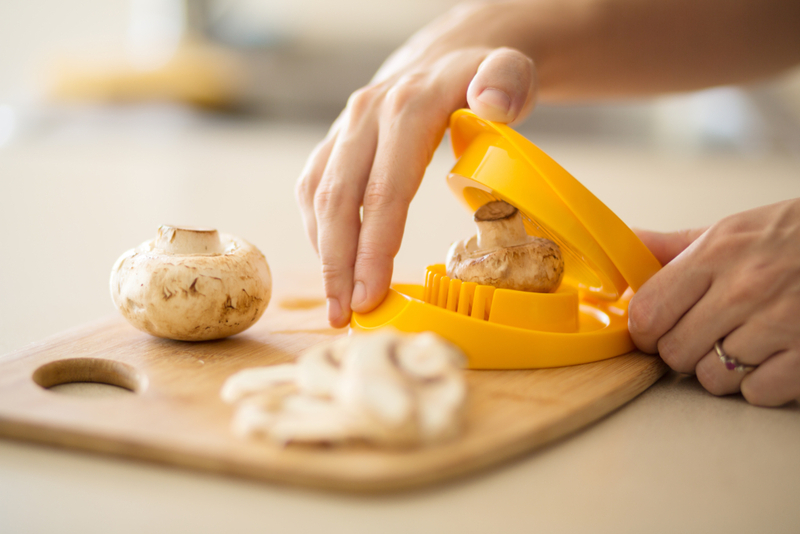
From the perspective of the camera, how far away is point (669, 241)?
117 centimetres

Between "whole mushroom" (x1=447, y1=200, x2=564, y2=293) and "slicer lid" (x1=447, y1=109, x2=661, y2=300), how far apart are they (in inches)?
1.8

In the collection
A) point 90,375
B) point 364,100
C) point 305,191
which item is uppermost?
point 364,100

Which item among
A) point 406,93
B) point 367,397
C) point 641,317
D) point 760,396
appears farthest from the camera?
point 406,93

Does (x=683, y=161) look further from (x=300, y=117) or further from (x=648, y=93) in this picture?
(x=300, y=117)

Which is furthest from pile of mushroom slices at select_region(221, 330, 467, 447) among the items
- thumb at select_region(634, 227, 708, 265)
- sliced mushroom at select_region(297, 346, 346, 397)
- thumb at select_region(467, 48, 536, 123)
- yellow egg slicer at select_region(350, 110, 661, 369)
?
thumb at select_region(634, 227, 708, 265)

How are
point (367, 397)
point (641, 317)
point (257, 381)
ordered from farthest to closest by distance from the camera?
point (641, 317)
point (257, 381)
point (367, 397)

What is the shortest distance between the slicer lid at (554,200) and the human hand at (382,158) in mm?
77

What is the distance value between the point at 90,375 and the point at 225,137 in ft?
12.9

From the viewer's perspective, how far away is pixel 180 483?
0.66m

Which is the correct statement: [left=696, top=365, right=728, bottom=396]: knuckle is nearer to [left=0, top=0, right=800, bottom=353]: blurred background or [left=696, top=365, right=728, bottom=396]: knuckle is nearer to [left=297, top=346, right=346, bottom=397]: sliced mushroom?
[left=297, top=346, right=346, bottom=397]: sliced mushroom

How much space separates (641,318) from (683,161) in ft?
11.4

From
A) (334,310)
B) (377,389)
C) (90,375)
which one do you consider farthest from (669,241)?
(90,375)

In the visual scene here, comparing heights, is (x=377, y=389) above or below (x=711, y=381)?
above

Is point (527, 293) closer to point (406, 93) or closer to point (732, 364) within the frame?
point (732, 364)
